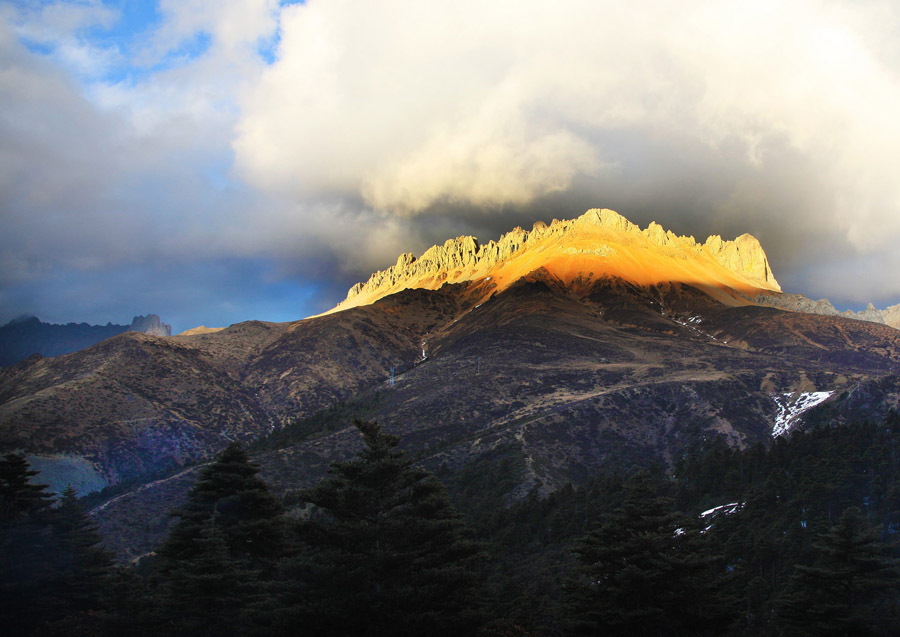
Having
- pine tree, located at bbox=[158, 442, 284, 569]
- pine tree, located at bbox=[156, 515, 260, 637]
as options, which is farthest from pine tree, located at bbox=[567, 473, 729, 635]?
pine tree, located at bbox=[158, 442, 284, 569]

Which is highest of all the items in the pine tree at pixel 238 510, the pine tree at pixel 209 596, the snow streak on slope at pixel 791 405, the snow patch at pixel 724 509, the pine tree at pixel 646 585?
the pine tree at pixel 238 510

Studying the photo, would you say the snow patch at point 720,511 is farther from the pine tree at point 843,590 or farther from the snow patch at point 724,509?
the pine tree at point 843,590

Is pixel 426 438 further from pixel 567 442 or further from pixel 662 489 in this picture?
pixel 662 489

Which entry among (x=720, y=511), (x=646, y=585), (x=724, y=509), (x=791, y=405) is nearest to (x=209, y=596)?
(x=646, y=585)

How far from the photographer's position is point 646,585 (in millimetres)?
36125

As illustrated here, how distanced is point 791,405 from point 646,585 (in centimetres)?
16027

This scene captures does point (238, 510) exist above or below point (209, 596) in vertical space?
above

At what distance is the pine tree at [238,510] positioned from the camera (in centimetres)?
4253

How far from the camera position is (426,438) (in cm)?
16312

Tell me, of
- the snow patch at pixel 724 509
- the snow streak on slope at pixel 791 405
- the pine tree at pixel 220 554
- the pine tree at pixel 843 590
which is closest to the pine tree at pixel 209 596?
the pine tree at pixel 220 554

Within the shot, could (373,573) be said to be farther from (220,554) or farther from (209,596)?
(209,596)

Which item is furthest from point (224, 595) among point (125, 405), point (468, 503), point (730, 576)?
point (125, 405)

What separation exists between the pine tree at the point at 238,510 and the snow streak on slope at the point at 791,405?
14406 centimetres

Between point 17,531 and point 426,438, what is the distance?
404 feet
